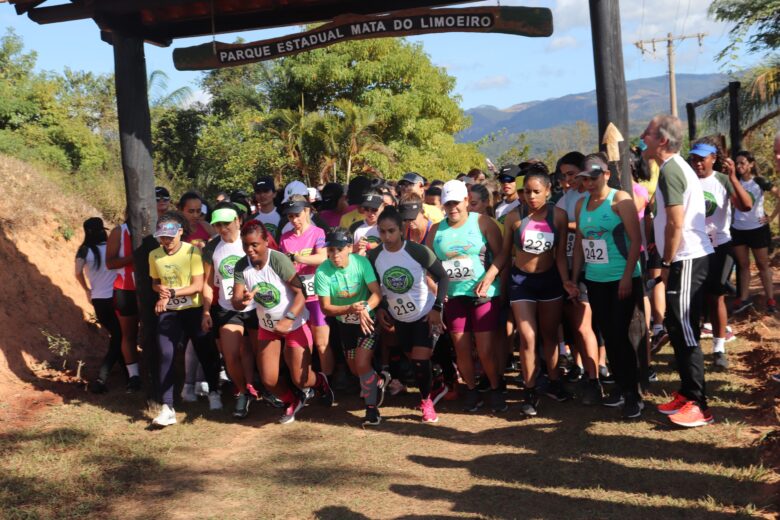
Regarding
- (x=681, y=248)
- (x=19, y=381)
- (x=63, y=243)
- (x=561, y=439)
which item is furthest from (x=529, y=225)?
(x=63, y=243)

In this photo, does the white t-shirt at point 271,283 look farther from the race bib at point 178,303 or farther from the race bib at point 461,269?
the race bib at point 461,269

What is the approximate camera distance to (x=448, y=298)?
282 inches

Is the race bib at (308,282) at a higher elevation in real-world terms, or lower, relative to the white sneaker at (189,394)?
higher

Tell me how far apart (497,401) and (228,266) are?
113 inches

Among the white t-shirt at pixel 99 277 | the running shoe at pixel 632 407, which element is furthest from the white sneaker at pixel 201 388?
the running shoe at pixel 632 407

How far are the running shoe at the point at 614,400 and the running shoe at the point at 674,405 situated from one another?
520mm

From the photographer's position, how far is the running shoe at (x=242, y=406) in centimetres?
746

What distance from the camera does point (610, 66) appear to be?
6641mm

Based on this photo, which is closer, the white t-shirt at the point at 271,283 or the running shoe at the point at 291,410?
the white t-shirt at the point at 271,283

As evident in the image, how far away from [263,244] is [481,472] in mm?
2818

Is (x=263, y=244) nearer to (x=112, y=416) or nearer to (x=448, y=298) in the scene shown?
(x=448, y=298)

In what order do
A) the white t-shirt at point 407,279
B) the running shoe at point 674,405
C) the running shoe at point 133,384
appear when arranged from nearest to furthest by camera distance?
the running shoe at point 674,405 → the white t-shirt at point 407,279 → the running shoe at point 133,384

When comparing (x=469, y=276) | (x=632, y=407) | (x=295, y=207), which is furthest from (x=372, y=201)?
(x=632, y=407)

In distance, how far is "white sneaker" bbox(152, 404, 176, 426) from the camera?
7.30 metres
